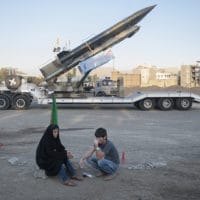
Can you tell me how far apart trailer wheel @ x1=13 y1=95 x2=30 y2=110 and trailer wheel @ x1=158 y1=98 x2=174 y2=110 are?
8072 mm

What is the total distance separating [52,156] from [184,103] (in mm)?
17692

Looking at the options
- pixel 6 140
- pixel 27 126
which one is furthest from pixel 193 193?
pixel 27 126

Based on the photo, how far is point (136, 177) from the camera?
746cm

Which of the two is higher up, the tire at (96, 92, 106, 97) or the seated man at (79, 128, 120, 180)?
the tire at (96, 92, 106, 97)

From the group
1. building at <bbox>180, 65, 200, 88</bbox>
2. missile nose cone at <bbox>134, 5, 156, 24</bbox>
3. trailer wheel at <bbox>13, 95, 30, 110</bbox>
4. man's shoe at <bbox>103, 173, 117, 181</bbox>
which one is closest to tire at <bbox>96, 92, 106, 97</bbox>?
trailer wheel at <bbox>13, 95, 30, 110</bbox>

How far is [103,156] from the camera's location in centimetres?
738

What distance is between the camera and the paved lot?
651 centimetres

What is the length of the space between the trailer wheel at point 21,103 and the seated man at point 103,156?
56.2 feet

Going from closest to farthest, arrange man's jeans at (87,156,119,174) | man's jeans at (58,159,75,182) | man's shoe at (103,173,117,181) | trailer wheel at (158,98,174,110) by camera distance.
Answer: man's jeans at (58,159,75,182)
man's shoe at (103,173,117,181)
man's jeans at (87,156,119,174)
trailer wheel at (158,98,174,110)

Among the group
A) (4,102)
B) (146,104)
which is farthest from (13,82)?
(146,104)

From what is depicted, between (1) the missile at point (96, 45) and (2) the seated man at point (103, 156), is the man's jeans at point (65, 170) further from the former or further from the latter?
(1) the missile at point (96, 45)

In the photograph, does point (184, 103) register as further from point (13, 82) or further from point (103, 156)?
point (103, 156)

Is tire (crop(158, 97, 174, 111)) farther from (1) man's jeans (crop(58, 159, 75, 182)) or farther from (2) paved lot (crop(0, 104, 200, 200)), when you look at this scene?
(1) man's jeans (crop(58, 159, 75, 182))

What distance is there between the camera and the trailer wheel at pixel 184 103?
23703 millimetres
